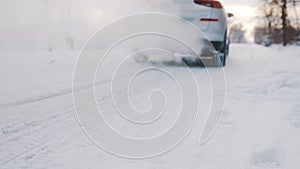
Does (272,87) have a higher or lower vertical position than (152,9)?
lower

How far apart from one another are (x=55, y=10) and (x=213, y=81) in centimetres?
889

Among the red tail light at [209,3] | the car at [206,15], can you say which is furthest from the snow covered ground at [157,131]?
the red tail light at [209,3]

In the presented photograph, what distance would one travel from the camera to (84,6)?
10508 mm

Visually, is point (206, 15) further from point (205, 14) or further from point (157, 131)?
point (157, 131)

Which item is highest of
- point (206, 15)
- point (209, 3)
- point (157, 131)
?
point (209, 3)

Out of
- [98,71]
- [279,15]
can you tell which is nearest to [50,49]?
[98,71]

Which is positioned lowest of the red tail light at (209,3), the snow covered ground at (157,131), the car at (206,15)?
the snow covered ground at (157,131)

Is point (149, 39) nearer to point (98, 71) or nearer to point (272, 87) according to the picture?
point (98, 71)

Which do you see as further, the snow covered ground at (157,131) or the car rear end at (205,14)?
the car rear end at (205,14)

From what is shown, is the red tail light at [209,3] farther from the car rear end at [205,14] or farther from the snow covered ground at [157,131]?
the snow covered ground at [157,131]

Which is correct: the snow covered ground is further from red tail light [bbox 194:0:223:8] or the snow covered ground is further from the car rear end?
red tail light [bbox 194:0:223:8]

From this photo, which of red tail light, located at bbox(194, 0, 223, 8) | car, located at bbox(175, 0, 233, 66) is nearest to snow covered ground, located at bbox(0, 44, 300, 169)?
car, located at bbox(175, 0, 233, 66)

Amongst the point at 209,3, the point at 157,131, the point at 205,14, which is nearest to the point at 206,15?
the point at 205,14

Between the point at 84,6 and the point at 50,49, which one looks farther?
the point at 50,49
